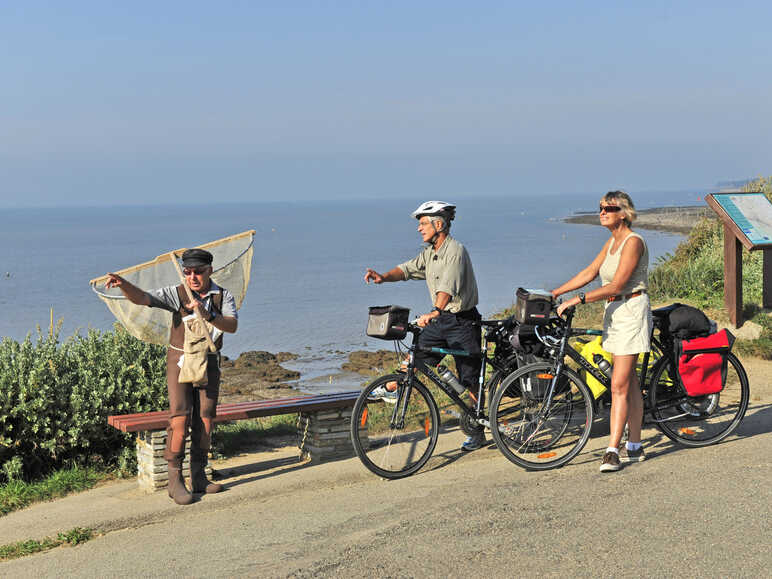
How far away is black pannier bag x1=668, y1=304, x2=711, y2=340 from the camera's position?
687cm

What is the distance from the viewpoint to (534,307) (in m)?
6.54

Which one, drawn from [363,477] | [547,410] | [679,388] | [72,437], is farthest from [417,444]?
[72,437]

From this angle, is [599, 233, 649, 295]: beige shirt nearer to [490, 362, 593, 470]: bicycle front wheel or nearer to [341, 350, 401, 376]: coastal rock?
[490, 362, 593, 470]: bicycle front wheel

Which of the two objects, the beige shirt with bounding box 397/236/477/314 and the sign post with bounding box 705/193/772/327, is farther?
the sign post with bounding box 705/193/772/327

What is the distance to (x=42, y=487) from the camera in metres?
7.06

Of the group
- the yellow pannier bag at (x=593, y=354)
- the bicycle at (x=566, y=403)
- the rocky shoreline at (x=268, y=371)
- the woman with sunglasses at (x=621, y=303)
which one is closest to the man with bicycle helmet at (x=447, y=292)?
the bicycle at (x=566, y=403)

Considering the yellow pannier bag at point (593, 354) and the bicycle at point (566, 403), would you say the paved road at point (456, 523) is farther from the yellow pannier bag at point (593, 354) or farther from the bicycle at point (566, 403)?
the yellow pannier bag at point (593, 354)

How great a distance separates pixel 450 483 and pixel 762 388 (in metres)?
4.64

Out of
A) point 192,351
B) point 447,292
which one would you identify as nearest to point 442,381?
point 447,292

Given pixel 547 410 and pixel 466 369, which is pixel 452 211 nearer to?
pixel 466 369

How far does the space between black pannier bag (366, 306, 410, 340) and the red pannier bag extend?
2.15 metres

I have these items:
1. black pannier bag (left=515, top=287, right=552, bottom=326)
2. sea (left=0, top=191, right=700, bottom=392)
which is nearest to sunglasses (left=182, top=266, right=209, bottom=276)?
black pannier bag (left=515, top=287, right=552, bottom=326)

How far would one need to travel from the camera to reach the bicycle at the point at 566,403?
6.65 m

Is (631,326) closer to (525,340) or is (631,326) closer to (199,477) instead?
(525,340)
